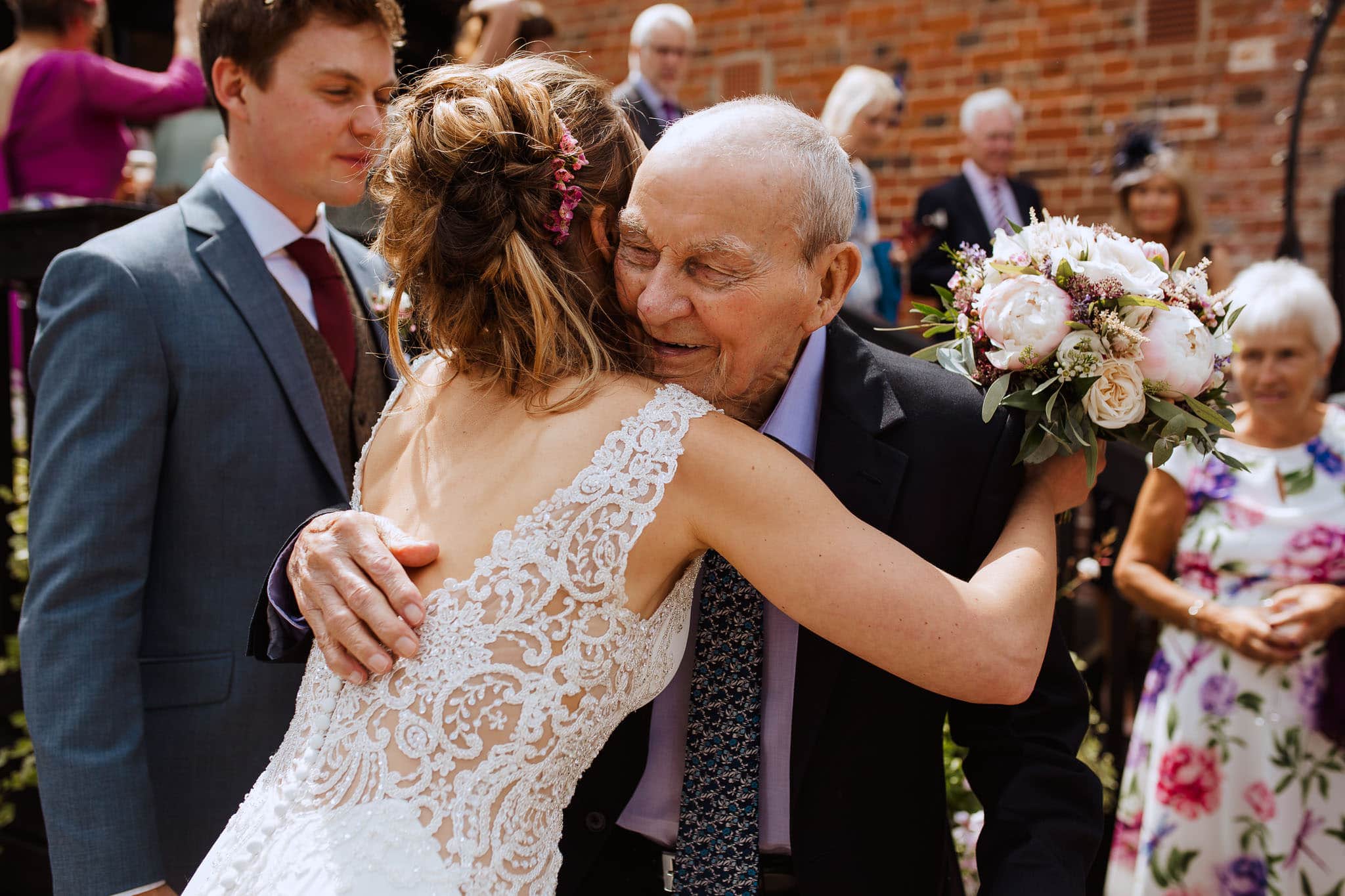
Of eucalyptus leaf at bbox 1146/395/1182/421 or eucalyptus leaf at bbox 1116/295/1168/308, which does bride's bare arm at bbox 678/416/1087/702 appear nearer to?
eucalyptus leaf at bbox 1146/395/1182/421

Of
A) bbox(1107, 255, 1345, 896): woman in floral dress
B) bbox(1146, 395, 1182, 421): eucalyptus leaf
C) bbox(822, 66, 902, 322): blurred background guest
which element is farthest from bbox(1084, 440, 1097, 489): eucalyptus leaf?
bbox(822, 66, 902, 322): blurred background guest

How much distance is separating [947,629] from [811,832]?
485mm

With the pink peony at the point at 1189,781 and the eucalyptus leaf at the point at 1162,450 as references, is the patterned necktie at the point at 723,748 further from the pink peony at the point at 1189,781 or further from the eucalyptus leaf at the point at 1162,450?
the pink peony at the point at 1189,781

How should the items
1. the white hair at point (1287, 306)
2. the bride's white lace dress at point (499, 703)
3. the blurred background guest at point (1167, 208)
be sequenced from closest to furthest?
1. the bride's white lace dress at point (499, 703)
2. the white hair at point (1287, 306)
3. the blurred background guest at point (1167, 208)

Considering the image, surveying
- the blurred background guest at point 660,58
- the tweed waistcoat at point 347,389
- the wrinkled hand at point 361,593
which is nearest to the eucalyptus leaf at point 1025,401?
the wrinkled hand at point 361,593

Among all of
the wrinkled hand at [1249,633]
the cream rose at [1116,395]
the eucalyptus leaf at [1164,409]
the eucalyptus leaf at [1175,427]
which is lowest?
the wrinkled hand at [1249,633]

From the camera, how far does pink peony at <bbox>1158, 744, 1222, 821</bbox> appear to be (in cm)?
353

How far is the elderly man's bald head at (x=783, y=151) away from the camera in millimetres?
1685

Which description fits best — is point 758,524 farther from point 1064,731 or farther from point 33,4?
point 33,4

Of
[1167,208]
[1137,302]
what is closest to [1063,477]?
[1137,302]

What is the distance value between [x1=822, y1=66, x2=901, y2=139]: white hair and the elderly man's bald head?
12.9ft

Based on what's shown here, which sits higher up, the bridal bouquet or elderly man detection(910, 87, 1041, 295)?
the bridal bouquet

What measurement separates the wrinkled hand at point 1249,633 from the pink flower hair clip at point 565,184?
2.70 m

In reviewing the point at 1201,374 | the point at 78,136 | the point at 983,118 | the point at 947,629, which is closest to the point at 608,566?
the point at 947,629
